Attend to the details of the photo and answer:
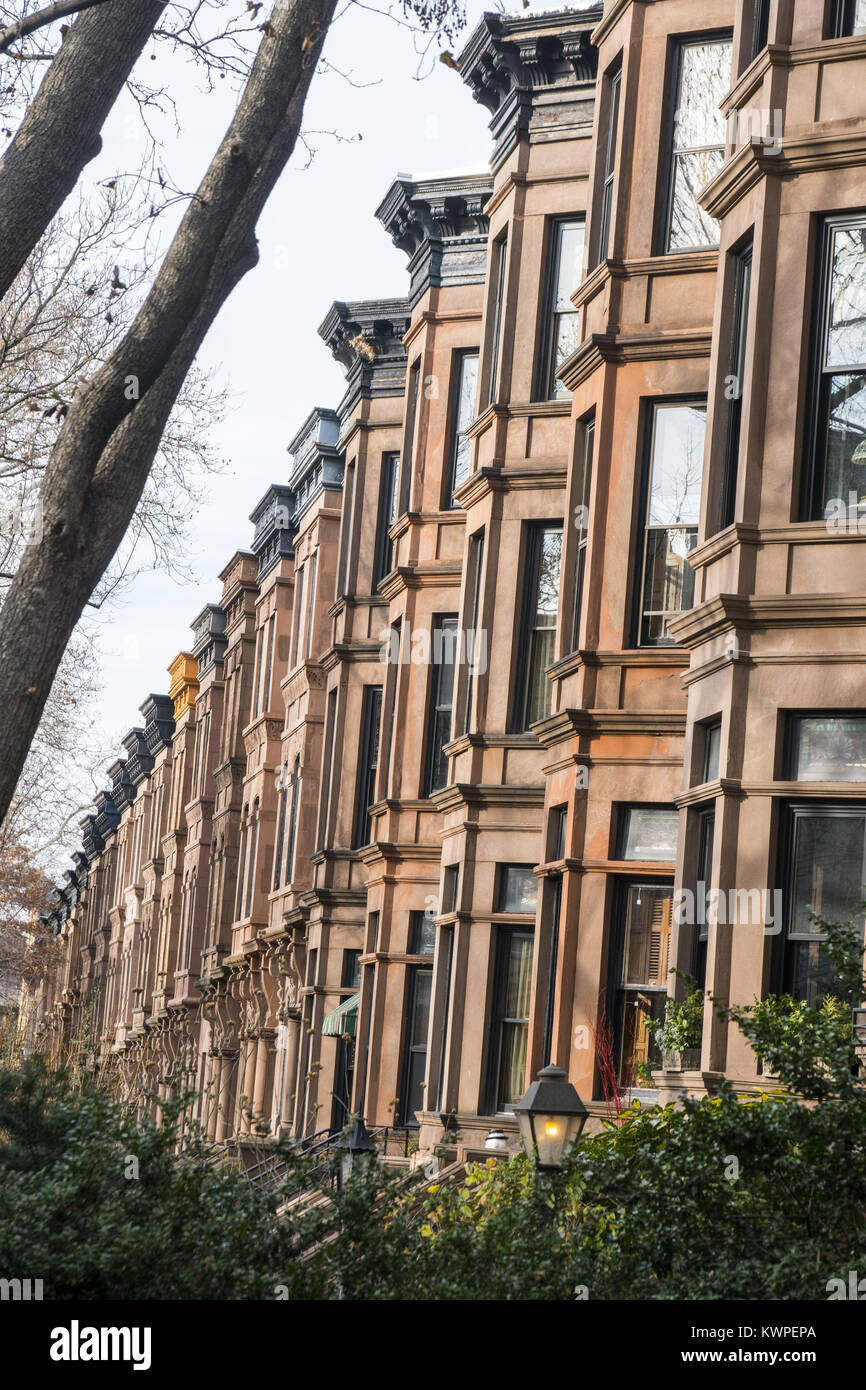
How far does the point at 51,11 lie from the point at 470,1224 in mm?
6497

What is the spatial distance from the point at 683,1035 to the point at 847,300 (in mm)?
5817

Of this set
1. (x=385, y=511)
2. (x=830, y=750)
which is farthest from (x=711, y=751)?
(x=385, y=511)

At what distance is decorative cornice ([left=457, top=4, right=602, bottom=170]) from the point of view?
902 inches

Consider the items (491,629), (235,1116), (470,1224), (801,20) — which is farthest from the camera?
(235,1116)

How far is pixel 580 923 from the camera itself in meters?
18.3

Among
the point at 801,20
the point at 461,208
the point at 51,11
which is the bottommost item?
the point at 51,11

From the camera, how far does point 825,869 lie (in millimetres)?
14039

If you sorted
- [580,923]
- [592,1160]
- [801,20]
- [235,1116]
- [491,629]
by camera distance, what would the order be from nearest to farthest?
[592,1160] < [801,20] < [580,923] < [491,629] < [235,1116]

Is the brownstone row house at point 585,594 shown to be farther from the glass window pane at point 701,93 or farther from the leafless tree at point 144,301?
the leafless tree at point 144,301

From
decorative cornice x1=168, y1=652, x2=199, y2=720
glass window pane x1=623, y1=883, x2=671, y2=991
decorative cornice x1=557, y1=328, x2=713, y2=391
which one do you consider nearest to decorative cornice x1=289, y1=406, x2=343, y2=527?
decorative cornice x1=168, y1=652, x2=199, y2=720

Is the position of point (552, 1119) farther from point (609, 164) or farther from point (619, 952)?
point (609, 164)

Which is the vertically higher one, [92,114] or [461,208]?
[461,208]

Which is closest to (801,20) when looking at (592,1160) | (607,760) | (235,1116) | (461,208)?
(607,760)

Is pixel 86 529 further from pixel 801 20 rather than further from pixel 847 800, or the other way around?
pixel 801 20
